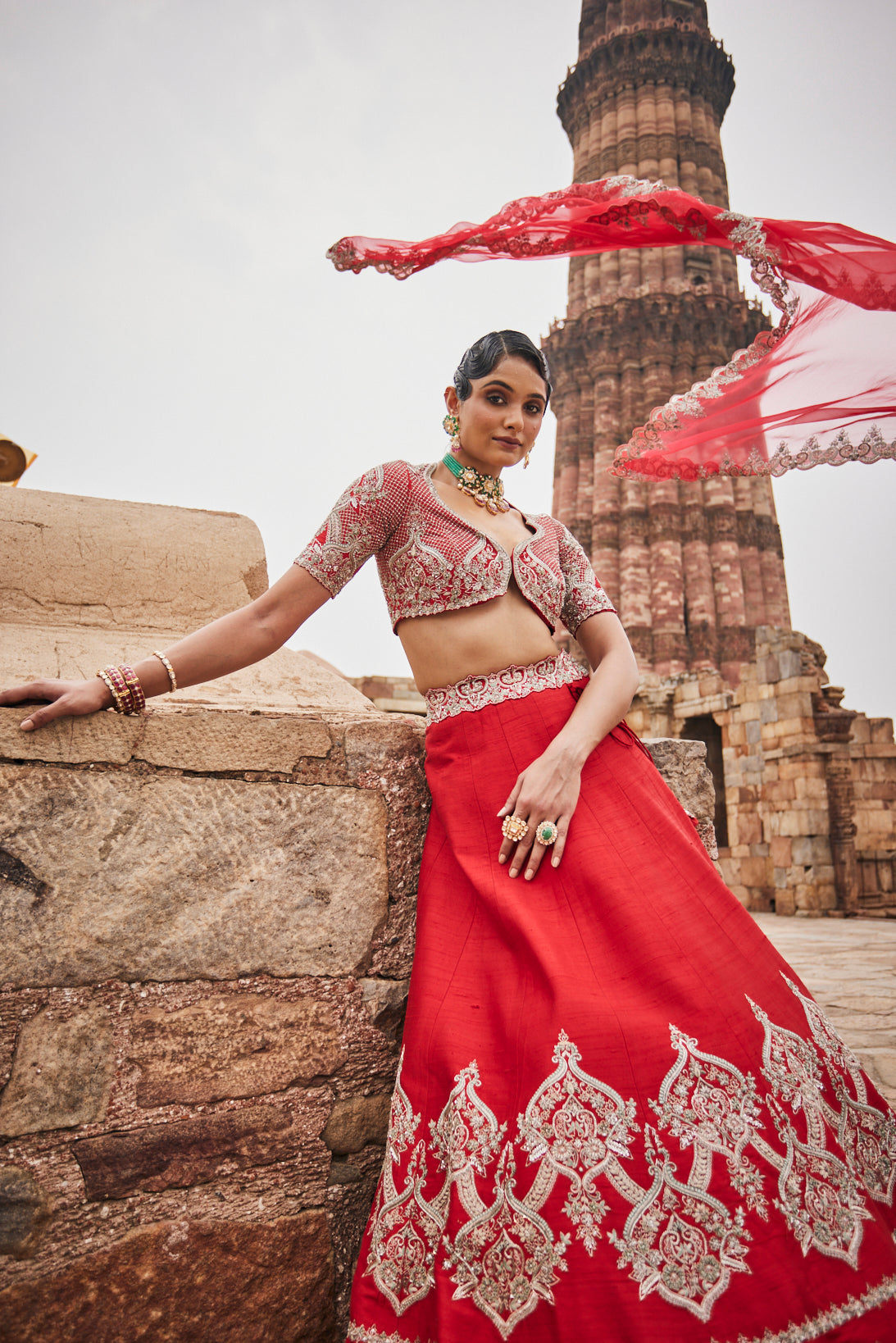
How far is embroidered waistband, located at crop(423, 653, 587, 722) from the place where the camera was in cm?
150

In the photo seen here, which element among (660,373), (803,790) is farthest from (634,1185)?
(660,373)

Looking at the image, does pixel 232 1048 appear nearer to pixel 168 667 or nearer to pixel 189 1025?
pixel 189 1025

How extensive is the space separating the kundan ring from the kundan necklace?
0.68m

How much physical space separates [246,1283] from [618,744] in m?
1.06

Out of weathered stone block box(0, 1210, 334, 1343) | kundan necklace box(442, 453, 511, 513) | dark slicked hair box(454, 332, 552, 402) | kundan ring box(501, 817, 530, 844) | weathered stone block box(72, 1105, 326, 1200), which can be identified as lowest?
weathered stone block box(0, 1210, 334, 1343)

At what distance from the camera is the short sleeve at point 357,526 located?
1520 millimetres

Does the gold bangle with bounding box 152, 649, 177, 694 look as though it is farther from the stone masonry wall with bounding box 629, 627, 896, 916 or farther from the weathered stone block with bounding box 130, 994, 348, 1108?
the stone masonry wall with bounding box 629, 627, 896, 916

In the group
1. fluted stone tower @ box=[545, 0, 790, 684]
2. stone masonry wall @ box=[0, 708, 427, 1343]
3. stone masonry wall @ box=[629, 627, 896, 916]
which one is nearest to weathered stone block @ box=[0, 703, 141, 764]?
stone masonry wall @ box=[0, 708, 427, 1343]

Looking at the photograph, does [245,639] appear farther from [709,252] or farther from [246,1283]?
[709,252]

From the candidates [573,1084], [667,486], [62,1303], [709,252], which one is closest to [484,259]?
[573,1084]

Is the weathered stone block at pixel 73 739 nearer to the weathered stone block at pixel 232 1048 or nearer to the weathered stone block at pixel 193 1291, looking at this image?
the weathered stone block at pixel 232 1048

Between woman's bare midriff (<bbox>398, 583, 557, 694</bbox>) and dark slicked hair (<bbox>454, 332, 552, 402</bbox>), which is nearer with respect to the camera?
woman's bare midriff (<bbox>398, 583, 557, 694</bbox>)

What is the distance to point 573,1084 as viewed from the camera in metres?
1.08

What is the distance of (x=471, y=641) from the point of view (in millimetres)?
1537
